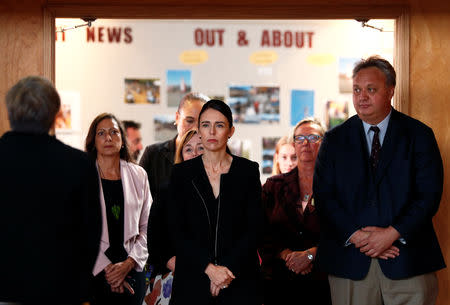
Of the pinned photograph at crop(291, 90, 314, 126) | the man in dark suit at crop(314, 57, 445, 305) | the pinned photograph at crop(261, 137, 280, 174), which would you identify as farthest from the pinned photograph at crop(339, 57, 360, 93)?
the man in dark suit at crop(314, 57, 445, 305)

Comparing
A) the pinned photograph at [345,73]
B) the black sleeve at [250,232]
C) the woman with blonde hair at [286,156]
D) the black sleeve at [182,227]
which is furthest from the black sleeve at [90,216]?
the pinned photograph at [345,73]

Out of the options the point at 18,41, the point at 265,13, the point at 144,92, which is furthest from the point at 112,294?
the point at 144,92

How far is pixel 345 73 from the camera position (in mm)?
Answer: 6617

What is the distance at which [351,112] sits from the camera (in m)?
6.58

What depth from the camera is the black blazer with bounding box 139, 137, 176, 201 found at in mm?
4621

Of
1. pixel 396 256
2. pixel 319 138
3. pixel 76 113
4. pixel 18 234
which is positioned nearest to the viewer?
pixel 18 234

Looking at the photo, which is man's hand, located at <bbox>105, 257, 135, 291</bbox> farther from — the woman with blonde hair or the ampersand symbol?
the ampersand symbol

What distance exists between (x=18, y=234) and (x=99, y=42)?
4.43 meters

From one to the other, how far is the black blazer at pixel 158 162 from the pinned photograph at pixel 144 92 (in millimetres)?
1881

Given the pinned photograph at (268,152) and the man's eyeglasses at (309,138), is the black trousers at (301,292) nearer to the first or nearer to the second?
the man's eyeglasses at (309,138)

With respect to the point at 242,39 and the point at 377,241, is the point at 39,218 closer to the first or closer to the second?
the point at 377,241

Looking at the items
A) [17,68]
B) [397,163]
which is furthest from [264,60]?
[397,163]

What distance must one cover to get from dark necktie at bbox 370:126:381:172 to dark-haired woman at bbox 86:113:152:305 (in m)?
1.52

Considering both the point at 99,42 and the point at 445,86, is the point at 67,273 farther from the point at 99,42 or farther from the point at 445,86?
the point at 99,42
